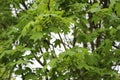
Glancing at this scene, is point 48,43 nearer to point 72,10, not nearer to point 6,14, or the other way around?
point 72,10

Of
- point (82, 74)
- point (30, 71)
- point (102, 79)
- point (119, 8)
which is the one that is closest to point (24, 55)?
point (30, 71)

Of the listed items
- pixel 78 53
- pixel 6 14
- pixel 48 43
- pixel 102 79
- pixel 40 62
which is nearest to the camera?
pixel 78 53

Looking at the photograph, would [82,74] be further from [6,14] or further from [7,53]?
[6,14]

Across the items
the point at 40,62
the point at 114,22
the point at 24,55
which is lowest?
the point at 40,62

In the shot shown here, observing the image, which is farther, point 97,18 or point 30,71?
point 30,71

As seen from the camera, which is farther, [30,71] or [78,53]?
[30,71]

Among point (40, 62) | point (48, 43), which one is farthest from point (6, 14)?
point (48, 43)

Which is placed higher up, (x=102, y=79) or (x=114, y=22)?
(x=114, y=22)

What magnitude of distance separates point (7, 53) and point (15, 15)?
6.03 ft

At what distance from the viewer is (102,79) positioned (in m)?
3.57

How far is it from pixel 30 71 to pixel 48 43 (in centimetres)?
49

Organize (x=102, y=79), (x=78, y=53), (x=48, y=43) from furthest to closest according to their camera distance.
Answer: (x=48, y=43) < (x=102, y=79) < (x=78, y=53)

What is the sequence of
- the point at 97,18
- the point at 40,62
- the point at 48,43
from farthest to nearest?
the point at 40,62, the point at 48,43, the point at 97,18

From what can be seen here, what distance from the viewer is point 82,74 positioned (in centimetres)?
346
